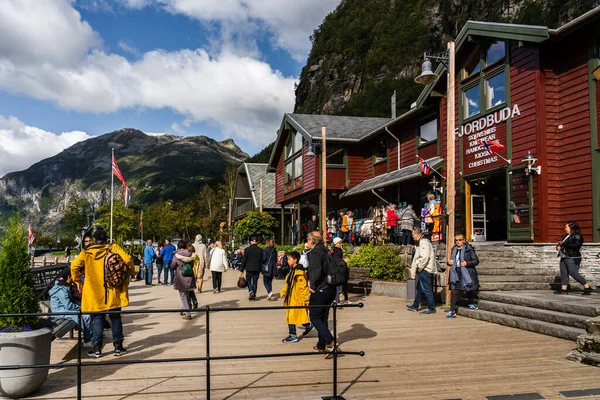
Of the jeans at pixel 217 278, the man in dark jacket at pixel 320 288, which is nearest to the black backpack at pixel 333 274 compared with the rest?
the man in dark jacket at pixel 320 288

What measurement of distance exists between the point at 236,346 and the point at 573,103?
11297mm

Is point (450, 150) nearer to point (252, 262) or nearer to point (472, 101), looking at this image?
point (472, 101)

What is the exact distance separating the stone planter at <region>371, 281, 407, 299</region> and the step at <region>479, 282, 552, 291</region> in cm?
287

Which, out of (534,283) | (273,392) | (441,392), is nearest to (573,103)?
(534,283)

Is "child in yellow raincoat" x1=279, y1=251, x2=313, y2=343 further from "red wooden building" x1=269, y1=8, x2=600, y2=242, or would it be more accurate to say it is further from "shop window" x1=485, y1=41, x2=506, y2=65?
"shop window" x1=485, y1=41, x2=506, y2=65

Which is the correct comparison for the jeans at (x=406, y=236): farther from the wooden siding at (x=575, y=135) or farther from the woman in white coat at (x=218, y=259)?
the woman in white coat at (x=218, y=259)

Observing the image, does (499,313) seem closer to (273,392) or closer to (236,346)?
(236,346)

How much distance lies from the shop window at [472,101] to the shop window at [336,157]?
10222 mm

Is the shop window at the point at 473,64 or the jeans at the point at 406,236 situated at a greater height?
the shop window at the point at 473,64

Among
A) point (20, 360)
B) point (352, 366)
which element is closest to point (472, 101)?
point (352, 366)

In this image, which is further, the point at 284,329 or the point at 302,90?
the point at 302,90

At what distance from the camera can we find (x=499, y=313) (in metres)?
11.2

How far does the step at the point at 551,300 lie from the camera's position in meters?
9.49

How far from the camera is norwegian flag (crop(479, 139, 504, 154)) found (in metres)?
16.6
